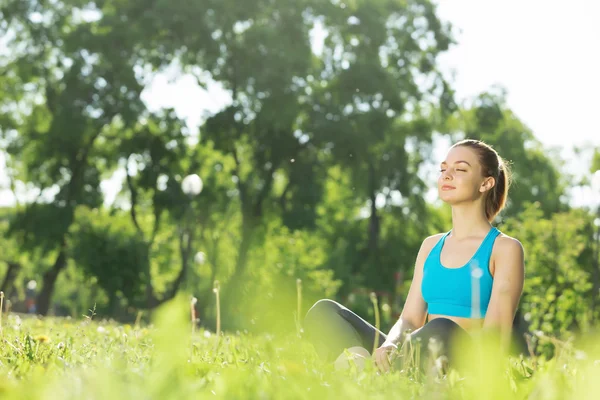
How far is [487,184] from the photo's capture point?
4125 millimetres

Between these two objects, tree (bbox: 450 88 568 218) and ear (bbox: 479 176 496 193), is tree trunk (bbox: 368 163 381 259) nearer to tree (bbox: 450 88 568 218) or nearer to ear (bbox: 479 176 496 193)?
tree (bbox: 450 88 568 218)

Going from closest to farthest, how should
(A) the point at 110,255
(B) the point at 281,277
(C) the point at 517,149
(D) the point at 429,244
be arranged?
(D) the point at 429,244 → (B) the point at 281,277 → (A) the point at 110,255 → (C) the point at 517,149

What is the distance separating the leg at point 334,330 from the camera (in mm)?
3592

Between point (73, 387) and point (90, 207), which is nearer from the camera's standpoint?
point (73, 387)

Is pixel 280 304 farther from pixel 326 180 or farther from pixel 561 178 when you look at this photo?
pixel 561 178

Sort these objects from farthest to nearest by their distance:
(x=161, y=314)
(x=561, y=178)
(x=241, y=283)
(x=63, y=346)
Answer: (x=561, y=178) → (x=241, y=283) → (x=63, y=346) → (x=161, y=314)

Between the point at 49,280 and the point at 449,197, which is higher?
the point at 449,197

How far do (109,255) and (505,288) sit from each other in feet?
82.9

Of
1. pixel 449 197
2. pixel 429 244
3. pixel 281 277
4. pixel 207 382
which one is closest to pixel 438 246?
pixel 429 244

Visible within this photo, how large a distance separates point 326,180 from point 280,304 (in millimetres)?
5893

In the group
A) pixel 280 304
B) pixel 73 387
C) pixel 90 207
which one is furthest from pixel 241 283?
pixel 73 387

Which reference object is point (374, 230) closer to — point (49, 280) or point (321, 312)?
point (49, 280)

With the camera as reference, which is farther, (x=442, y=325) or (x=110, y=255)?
(x=110, y=255)

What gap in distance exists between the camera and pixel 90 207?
91.2 feet
